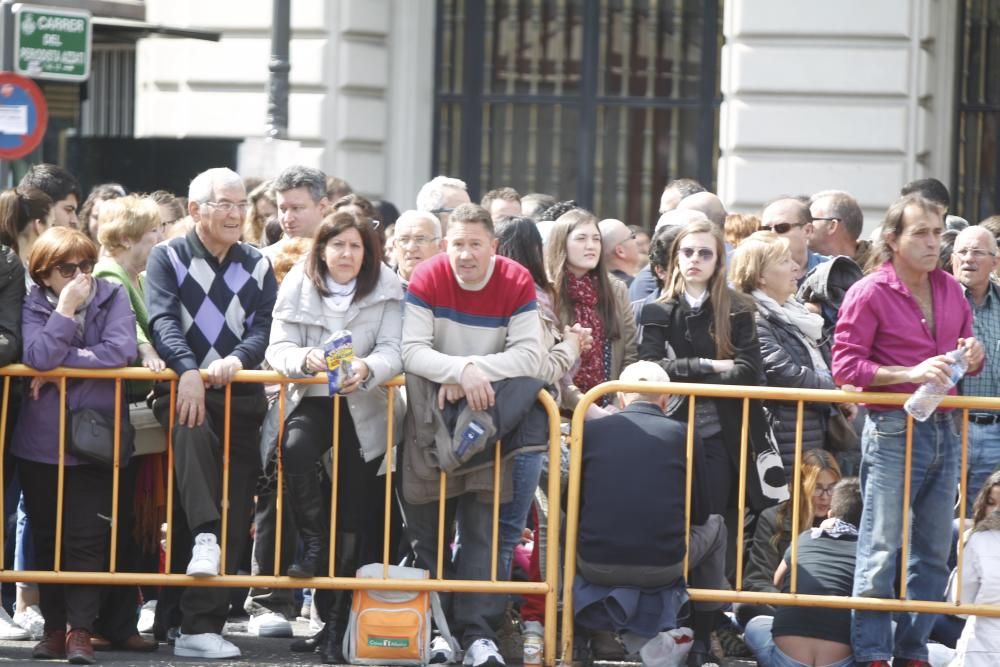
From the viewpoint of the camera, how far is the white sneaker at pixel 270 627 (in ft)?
30.2

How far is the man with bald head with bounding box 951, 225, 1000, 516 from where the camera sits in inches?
364

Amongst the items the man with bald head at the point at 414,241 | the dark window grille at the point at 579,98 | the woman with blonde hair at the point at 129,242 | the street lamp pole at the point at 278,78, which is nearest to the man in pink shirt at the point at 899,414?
the man with bald head at the point at 414,241

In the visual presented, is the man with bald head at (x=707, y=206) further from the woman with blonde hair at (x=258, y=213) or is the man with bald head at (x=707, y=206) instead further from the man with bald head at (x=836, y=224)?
the woman with blonde hair at (x=258, y=213)

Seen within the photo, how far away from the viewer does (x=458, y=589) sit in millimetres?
8398

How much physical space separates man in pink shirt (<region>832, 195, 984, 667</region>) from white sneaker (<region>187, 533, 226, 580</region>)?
2.87 meters

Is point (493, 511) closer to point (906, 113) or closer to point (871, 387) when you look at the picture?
point (871, 387)

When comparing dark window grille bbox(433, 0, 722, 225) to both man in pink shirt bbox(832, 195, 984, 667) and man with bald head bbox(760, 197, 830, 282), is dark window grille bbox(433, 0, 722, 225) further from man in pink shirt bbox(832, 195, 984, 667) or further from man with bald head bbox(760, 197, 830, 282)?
man in pink shirt bbox(832, 195, 984, 667)

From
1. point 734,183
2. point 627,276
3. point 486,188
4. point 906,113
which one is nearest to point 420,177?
point 486,188

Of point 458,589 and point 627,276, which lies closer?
point 458,589

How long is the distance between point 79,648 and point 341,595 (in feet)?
3.90

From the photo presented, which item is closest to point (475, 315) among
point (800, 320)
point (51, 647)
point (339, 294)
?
point (339, 294)

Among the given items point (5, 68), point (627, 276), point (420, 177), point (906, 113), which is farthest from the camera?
point (420, 177)

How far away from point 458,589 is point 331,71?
8.03m

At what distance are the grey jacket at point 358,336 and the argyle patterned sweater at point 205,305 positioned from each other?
182 millimetres
